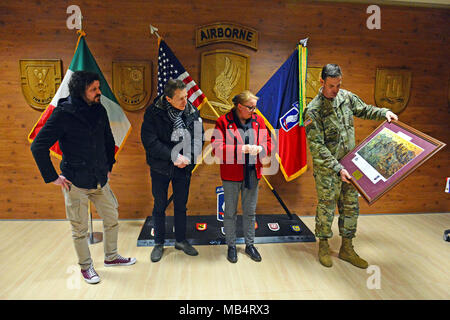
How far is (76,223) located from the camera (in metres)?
2.08

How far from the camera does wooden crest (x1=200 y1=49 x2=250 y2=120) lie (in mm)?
3117

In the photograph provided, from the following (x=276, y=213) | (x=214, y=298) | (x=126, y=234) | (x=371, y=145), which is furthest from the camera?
(x=276, y=213)

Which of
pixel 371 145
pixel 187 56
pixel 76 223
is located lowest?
pixel 76 223

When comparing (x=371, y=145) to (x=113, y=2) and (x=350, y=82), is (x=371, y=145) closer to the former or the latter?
(x=350, y=82)

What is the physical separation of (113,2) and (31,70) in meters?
1.07

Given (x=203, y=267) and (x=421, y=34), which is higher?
(x=421, y=34)

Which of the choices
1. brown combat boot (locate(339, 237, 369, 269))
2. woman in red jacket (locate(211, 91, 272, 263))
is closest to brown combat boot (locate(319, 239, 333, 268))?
brown combat boot (locate(339, 237, 369, 269))

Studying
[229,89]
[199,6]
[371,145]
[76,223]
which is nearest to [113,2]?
[199,6]

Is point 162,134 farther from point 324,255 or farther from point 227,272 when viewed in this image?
point 324,255

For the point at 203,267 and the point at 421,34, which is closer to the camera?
the point at 203,267

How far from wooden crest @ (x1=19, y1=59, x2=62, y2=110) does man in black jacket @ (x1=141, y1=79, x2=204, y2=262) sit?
144 centimetres

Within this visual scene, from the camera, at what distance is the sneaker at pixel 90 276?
7.06 feet

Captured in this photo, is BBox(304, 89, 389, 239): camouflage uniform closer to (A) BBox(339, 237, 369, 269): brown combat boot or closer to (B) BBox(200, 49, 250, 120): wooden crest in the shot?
(A) BBox(339, 237, 369, 269): brown combat boot

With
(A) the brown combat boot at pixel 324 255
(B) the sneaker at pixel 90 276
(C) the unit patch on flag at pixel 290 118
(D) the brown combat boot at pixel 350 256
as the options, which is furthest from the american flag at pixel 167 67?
(D) the brown combat boot at pixel 350 256
